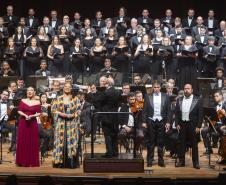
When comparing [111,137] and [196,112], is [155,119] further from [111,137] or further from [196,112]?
[111,137]

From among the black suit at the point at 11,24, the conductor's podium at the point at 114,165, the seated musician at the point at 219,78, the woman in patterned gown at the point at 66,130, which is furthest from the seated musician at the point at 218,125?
the black suit at the point at 11,24

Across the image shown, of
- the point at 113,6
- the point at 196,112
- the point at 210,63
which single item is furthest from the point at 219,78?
the point at 113,6

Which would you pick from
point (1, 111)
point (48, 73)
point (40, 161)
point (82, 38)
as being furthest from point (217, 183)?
point (82, 38)

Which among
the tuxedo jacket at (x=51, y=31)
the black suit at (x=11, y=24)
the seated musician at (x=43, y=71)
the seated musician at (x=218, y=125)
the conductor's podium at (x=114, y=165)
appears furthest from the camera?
the black suit at (x=11, y=24)

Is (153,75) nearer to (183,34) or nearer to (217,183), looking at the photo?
(183,34)

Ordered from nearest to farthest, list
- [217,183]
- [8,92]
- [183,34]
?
[217,183] → [8,92] → [183,34]

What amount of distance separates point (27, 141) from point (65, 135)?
0.66 metres

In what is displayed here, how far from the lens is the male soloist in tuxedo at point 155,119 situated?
29.5 ft

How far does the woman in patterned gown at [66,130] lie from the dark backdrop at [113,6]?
27.6ft

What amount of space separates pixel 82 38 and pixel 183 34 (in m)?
2.49

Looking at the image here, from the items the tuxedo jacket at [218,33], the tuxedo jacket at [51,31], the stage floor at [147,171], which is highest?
the tuxedo jacket at [51,31]

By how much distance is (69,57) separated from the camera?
1348cm

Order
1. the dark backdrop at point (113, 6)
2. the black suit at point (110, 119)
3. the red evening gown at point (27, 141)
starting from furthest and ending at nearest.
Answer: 1. the dark backdrop at point (113, 6)
2. the red evening gown at point (27, 141)
3. the black suit at point (110, 119)

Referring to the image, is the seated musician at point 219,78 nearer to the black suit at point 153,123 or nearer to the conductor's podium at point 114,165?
the black suit at point 153,123
